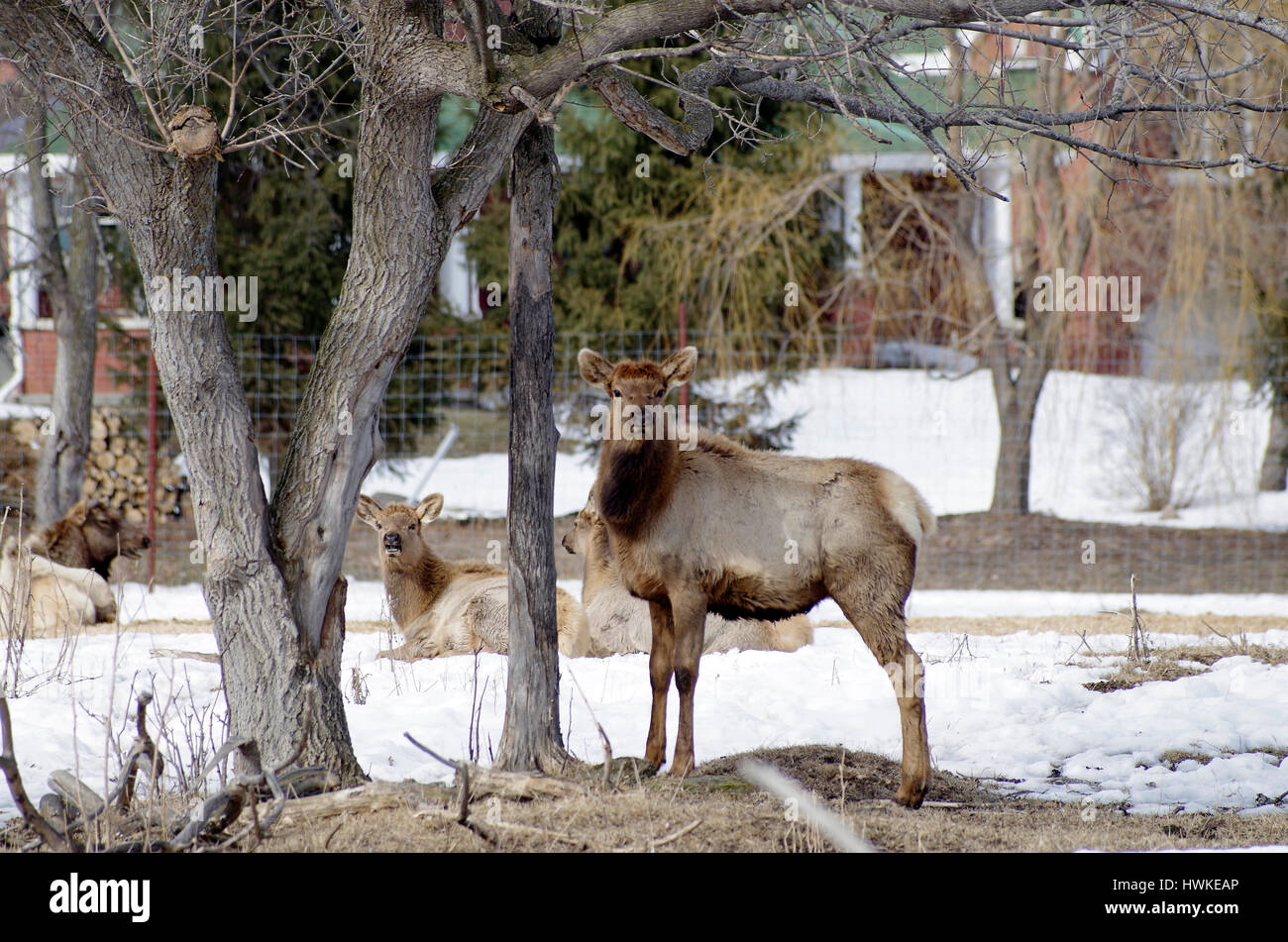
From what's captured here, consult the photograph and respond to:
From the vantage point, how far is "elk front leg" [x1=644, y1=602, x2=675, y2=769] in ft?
19.7

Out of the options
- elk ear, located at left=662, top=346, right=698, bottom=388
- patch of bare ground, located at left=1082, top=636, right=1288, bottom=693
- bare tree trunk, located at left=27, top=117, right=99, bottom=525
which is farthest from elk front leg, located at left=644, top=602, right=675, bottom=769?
bare tree trunk, located at left=27, top=117, right=99, bottom=525

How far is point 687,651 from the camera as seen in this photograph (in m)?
6.01

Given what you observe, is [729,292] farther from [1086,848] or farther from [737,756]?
[1086,848]

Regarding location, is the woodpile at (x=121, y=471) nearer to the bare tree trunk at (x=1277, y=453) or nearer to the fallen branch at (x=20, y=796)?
the fallen branch at (x=20, y=796)

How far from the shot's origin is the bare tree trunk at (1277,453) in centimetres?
1630

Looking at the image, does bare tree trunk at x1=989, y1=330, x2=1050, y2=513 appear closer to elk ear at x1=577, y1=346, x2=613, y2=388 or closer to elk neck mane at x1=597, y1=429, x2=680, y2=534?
elk ear at x1=577, y1=346, x2=613, y2=388

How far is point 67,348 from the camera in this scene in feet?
40.1

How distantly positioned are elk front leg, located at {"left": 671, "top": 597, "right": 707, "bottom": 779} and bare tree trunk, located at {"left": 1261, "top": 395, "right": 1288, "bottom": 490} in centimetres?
1256

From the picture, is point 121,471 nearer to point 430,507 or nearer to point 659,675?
point 430,507

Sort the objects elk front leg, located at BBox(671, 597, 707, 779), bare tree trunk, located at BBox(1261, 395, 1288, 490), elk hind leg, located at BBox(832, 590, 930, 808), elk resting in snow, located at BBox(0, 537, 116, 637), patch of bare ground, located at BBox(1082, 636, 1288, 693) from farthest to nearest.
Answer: bare tree trunk, located at BBox(1261, 395, 1288, 490), elk resting in snow, located at BBox(0, 537, 116, 637), patch of bare ground, located at BBox(1082, 636, 1288, 693), elk front leg, located at BBox(671, 597, 707, 779), elk hind leg, located at BBox(832, 590, 930, 808)

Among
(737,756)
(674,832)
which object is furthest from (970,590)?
(674,832)

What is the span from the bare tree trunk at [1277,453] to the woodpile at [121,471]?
13953 millimetres

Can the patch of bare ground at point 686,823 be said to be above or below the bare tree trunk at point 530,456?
below

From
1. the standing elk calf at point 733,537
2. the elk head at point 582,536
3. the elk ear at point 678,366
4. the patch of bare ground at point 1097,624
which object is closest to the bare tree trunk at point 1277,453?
the patch of bare ground at point 1097,624
